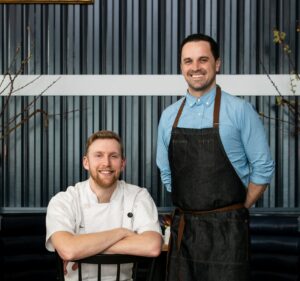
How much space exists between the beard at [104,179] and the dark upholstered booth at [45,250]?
103cm

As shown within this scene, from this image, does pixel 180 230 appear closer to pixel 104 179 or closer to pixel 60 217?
pixel 104 179

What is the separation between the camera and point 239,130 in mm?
2459

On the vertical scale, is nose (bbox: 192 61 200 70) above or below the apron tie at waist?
above

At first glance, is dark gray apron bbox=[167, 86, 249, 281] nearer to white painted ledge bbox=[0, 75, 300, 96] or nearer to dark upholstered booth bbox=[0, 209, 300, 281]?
dark upholstered booth bbox=[0, 209, 300, 281]

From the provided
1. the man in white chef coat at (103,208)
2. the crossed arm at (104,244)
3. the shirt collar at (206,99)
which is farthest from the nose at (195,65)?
the crossed arm at (104,244)

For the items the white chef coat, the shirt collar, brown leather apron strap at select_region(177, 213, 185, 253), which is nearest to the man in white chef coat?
the white chef coat

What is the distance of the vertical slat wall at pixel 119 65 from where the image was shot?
159 inches

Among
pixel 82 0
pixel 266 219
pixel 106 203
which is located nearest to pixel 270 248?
pixel 266 219

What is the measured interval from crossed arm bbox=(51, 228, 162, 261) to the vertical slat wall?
1841 mm

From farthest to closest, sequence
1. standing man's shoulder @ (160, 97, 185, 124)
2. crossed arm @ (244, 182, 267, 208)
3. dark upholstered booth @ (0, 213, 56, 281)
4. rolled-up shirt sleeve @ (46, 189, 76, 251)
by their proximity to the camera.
Result: dark upholstered booth @ (0, 213, 56, 281), standing man's shoulder @ (160, 97, 185, 124), crossed arm @ (244, 182, 267, 208), rolled-up shirt sleeve @ (46, 189, 76, 251)

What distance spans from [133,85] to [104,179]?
168 cm

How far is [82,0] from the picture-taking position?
13.3 ft

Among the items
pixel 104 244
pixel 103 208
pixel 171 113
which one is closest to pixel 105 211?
pixel 103 208

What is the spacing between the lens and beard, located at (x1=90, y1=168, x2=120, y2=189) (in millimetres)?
2461
